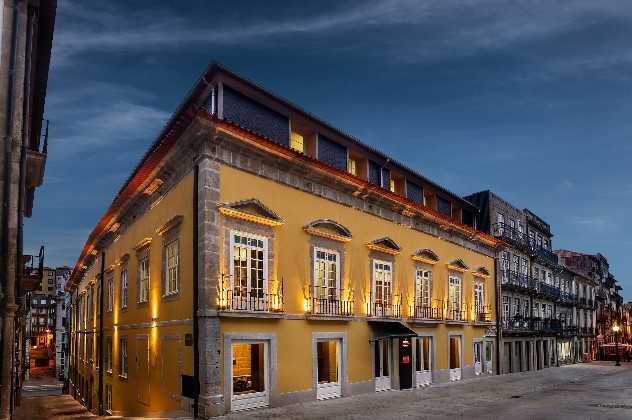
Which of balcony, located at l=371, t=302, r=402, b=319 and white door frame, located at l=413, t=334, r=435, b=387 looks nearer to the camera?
balcony, located at l=371, t=302, r=402, b=319

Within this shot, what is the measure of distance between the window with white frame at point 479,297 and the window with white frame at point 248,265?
18008mm

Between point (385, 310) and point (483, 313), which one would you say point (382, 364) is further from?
point (483, 313)

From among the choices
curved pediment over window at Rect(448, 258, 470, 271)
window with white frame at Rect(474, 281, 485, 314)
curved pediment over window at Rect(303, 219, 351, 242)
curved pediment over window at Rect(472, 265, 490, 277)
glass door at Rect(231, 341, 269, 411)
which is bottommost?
glass door at Rect(231, 341, 269, 411)

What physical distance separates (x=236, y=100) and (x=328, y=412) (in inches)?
406

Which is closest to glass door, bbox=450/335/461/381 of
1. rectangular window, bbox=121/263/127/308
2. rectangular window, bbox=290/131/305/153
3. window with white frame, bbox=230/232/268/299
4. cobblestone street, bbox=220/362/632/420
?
cobblestone street, bbox=220/362/632/420

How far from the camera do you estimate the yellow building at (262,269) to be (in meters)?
16.3

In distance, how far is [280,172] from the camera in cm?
1864

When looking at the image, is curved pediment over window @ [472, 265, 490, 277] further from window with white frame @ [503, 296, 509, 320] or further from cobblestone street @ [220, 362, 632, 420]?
cobblestone street @ [220, 362, 632, 420]

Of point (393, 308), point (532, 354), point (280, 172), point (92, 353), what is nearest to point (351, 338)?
point (393, 308)

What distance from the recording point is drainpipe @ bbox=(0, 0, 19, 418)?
406 inches

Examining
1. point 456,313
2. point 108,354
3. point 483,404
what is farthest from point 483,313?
point 108,354

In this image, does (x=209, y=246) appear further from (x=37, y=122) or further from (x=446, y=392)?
(x=446, y=392)

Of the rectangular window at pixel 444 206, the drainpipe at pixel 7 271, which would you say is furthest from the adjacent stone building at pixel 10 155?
the rectangular window at pixel 444 206

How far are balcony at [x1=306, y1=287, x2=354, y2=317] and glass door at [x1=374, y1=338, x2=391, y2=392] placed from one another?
2.79 m
